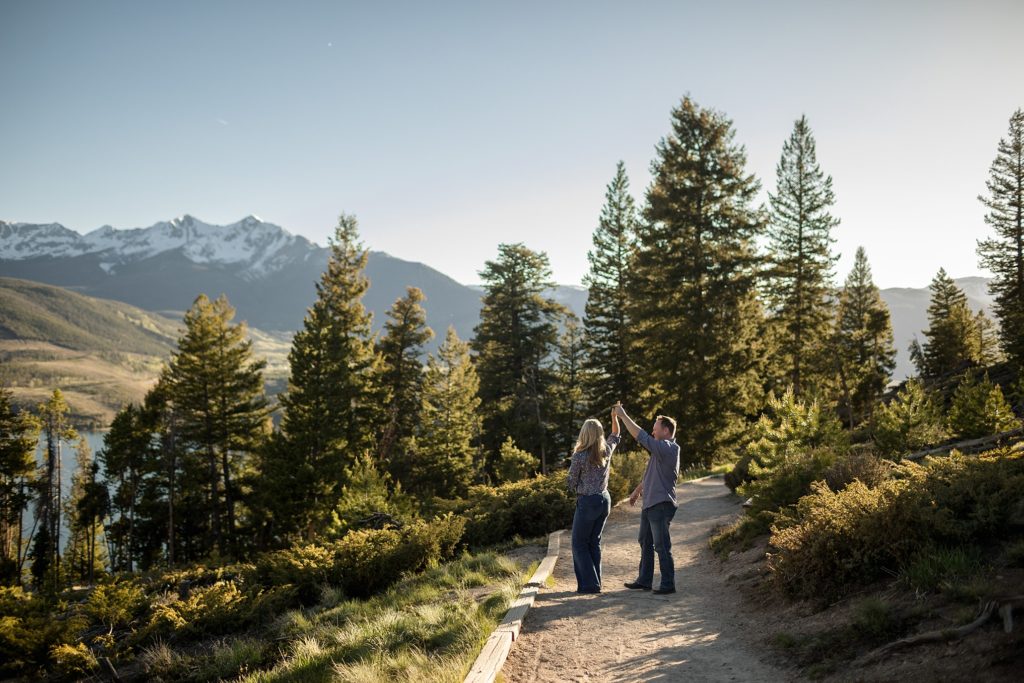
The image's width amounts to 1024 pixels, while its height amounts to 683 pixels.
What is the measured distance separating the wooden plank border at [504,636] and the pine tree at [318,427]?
20.3 m

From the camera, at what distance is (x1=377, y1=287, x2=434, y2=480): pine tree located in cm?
3250

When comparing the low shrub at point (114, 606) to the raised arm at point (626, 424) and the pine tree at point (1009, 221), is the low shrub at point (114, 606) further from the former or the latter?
the pine tree at point (1009, 221)

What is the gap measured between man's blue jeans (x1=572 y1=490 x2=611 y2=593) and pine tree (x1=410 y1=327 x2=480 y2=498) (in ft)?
70.8

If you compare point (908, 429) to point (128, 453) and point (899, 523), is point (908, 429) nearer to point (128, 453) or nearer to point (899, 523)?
point (899, 523)

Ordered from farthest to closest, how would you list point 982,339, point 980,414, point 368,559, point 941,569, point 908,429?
point 982,339 → point 980,414 → point 908,429 → point 368,559 → point 941,569

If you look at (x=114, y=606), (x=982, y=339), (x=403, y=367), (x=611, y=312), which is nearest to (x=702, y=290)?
(x=611, y=312)

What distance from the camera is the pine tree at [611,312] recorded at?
32219 mm

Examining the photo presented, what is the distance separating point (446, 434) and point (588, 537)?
2249 cm

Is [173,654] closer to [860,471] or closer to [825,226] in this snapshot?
[860,471]

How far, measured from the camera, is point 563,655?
201 inches

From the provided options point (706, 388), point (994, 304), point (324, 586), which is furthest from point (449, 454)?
point (994, 304)

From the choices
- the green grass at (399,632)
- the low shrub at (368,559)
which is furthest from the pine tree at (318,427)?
the green grass at (399,632)

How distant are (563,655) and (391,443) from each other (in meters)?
28.4

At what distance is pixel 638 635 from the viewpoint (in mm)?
5531
